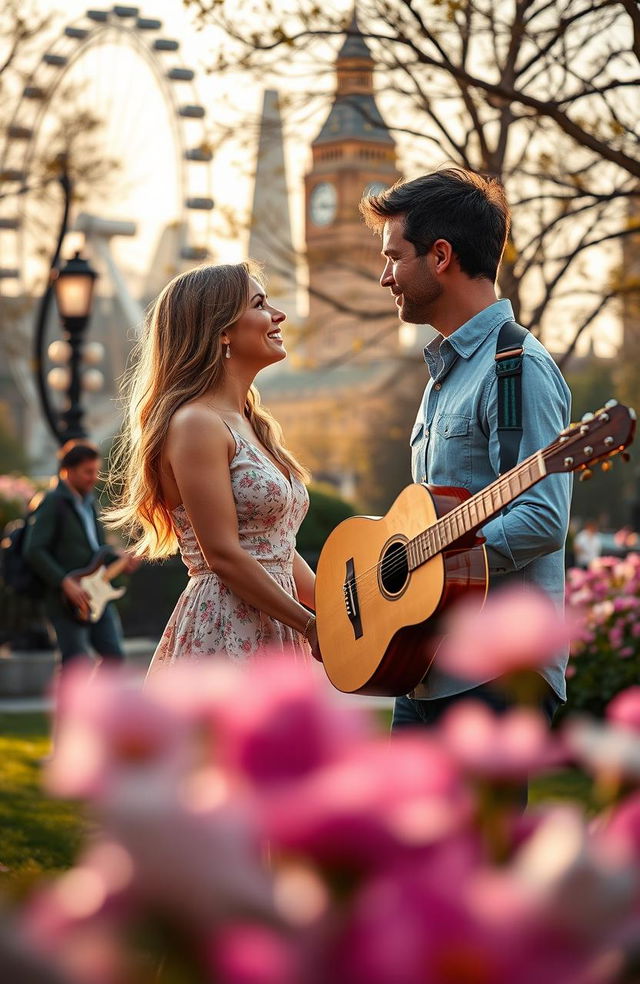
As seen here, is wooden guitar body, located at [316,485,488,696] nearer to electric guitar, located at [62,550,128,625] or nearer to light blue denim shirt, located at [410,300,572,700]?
light blue denim shirt, located at [410,300,572,700]

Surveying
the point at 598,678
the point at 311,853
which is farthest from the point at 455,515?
the point at 598,678

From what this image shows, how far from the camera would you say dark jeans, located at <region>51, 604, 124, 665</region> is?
8.26m

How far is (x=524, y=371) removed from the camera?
9.96ft

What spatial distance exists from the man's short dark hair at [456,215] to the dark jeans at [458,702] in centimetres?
94

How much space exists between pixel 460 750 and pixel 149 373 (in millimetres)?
3079

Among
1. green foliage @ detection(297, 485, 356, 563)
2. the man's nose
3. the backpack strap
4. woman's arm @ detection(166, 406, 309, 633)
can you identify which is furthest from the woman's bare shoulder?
green foliage @ detection(297, 485, 356, 563)

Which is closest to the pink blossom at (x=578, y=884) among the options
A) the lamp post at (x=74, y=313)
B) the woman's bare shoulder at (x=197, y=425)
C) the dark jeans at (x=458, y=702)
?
the dark jeans at (x=458, y=702)

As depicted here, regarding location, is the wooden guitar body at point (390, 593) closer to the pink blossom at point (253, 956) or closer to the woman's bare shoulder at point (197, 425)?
the woman's bare shoulder at point (197, 425)

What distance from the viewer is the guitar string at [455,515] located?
8.28ft

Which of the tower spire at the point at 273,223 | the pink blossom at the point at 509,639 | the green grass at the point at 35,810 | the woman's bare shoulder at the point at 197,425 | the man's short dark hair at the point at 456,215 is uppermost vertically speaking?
the tower spire at the point at 273,223

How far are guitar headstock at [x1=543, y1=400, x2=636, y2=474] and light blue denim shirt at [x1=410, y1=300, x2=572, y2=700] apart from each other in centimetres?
39

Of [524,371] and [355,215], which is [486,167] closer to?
[355,215]

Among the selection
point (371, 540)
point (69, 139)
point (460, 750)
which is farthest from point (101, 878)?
point (69, 139)

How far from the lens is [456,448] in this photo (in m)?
3.16
